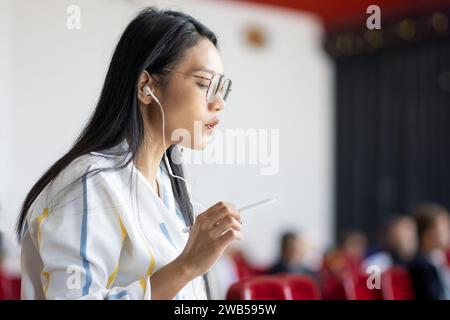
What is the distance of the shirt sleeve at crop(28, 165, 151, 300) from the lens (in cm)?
104

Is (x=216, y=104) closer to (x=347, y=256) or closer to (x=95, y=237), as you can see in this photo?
(x=95, y=237)

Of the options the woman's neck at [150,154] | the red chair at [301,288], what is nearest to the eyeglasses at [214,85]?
the woman's neck at [150,154]

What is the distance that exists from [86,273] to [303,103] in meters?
6.40

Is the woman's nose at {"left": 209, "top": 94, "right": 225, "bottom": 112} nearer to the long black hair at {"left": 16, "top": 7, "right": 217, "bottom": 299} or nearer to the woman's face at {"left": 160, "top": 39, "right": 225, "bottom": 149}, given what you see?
the woman's face at {"left": 160, "top": 39, "right": 225, "bottom": 149}

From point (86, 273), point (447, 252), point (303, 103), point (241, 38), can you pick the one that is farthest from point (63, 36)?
point (86, 273)

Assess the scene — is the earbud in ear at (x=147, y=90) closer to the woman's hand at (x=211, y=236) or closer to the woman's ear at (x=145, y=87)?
the woman's ear at (x=145, y=87)

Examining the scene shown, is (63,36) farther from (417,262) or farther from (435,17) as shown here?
(435,17)

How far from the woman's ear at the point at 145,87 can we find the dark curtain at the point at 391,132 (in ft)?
20.0

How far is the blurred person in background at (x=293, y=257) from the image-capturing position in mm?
4375

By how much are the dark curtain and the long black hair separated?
19.9ft

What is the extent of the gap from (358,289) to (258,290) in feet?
3.80

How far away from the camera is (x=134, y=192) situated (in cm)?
120

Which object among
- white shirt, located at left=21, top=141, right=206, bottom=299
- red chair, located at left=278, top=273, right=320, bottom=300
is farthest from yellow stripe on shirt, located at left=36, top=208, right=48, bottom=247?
red chair, located at left=278, top=273, right=320, bottom=300
